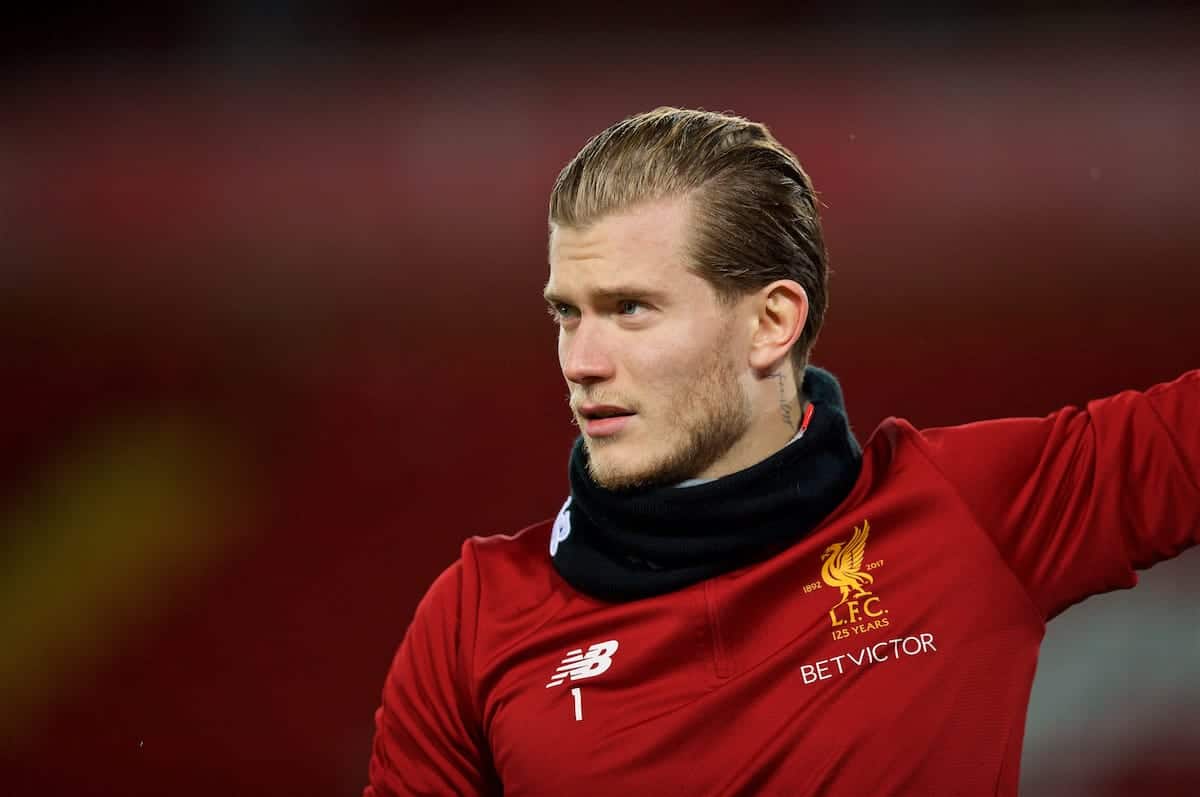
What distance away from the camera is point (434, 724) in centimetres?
136

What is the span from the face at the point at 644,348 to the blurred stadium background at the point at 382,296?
4.25ft

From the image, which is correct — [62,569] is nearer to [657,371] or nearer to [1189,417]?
[657,371]

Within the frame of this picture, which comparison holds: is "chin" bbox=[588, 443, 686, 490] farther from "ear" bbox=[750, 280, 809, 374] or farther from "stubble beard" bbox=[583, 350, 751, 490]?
"ear" bbox=[750, 280, 809, 374]

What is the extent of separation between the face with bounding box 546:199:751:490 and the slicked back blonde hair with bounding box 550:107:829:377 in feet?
0.07

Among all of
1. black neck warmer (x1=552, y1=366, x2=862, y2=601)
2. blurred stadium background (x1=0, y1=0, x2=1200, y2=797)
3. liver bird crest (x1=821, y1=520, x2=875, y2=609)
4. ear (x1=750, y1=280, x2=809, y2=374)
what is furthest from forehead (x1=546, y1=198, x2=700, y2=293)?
blurred stadium background (x1=0, y1=0, x2=1200, y2=797)

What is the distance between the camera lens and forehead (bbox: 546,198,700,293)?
51.0 inches

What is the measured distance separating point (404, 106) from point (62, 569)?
1246 millimetres

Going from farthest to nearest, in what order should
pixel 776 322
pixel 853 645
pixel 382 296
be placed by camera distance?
1. pixel 382 296
2. pixel 776 322
3. pixel 853 645

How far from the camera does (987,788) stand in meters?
1.24

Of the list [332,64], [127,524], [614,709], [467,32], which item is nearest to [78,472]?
[127,524]

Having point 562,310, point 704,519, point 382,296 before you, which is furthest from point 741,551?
point 382,296

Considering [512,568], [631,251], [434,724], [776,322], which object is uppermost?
[631,251]

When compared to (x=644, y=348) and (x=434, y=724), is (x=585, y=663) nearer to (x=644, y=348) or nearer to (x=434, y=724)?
(x=434, y=724)

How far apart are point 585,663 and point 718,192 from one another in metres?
A: 0.52
